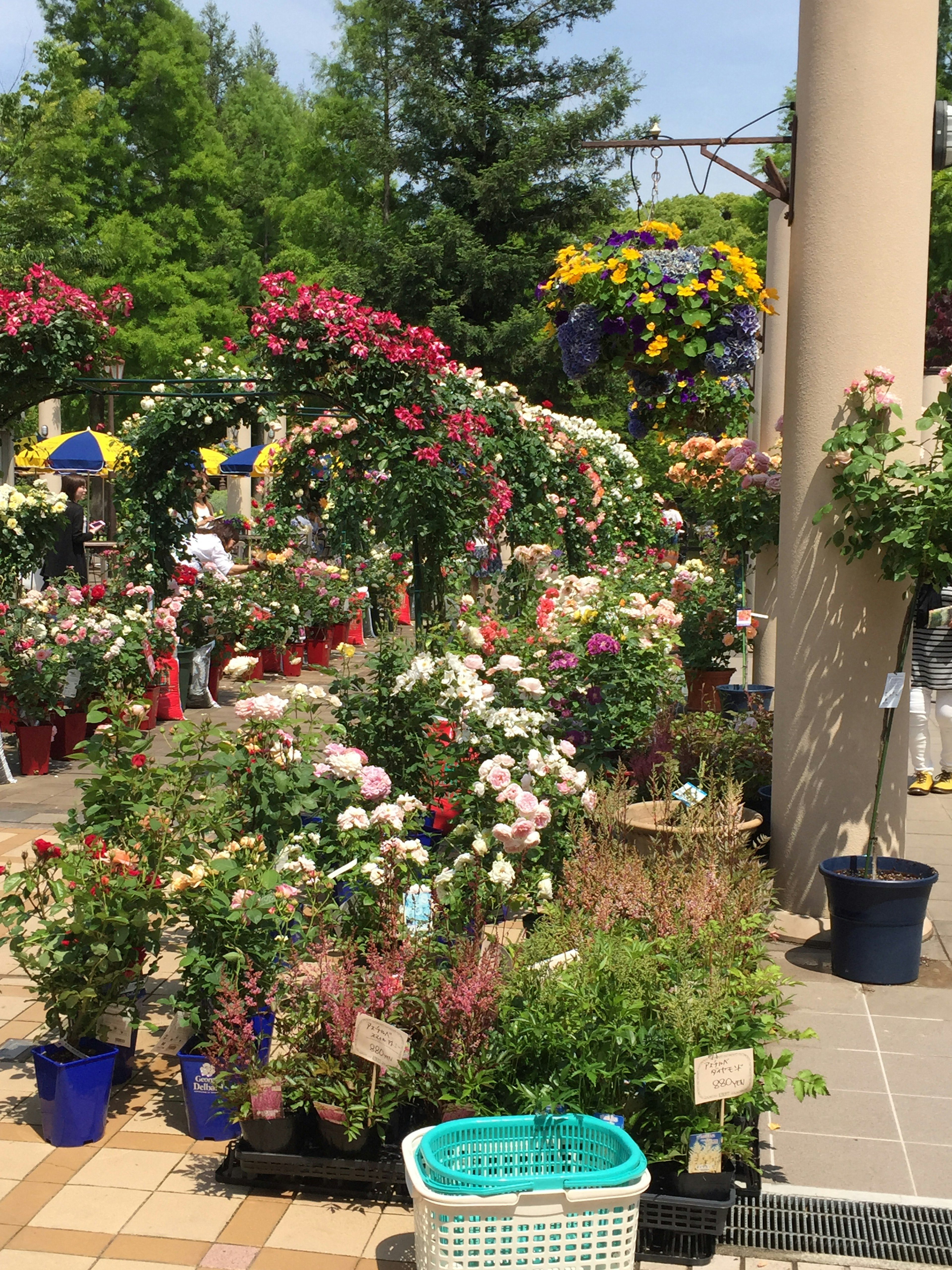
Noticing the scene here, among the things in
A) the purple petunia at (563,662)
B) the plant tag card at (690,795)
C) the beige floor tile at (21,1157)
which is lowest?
the beige floor tile at (21,1157)

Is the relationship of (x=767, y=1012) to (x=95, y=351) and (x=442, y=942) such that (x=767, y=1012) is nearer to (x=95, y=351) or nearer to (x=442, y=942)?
(x=442, y=942)

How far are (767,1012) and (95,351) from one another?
7.11m

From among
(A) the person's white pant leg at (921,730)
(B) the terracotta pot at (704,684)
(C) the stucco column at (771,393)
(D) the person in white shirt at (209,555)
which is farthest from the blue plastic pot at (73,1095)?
(D) the person in white shirt at (209,555)

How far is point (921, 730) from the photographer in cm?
743

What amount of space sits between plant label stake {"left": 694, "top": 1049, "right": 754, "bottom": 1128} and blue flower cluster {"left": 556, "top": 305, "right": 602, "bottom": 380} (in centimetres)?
359

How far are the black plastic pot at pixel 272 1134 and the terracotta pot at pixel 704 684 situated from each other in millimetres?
6513

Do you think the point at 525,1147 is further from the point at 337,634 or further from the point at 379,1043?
the point at 337,634

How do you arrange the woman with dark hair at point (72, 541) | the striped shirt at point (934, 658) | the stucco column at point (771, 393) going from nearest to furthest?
1. the striped shirt at point (934, 658)
2. the stucco column at point (771, 393)
3. the woman with dark hair at point (72, 541)

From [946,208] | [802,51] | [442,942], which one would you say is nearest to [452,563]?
[802,51]

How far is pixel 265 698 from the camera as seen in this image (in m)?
3.96

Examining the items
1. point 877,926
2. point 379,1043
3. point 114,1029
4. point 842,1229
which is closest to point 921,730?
point 877,926

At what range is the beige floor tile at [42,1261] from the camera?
114 inches

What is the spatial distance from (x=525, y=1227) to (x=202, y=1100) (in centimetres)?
138

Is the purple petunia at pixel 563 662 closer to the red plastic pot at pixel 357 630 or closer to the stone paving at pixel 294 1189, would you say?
the stone paving at pixel 294 1189
